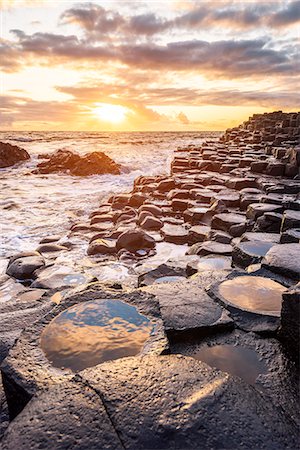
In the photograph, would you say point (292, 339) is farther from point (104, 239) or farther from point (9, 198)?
point (9, 198)

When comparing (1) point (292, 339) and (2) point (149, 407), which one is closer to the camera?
(2) point (149, 407)

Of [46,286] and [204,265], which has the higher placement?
[204,265]

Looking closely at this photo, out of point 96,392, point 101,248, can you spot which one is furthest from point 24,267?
point 96,392

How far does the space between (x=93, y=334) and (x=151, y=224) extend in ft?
16.5

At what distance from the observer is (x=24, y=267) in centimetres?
509

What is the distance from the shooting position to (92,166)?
1755 cm

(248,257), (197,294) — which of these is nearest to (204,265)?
(248,257)

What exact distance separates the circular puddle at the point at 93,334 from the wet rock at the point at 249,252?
2.00 m

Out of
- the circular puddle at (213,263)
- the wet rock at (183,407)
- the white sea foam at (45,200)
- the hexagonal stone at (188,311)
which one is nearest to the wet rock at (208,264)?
the circular puddle at (213,263)

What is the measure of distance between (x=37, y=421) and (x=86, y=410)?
0.72 ft

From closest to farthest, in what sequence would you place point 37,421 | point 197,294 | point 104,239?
point 37,421 < point 197,294 < point 104,239

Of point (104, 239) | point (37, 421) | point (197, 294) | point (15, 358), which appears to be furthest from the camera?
point (104, 239)

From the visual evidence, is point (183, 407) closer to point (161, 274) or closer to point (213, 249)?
point (161, 274)

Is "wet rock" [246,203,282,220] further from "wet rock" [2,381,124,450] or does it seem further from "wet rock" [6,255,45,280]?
"wet rock" [2,381,124,450]
